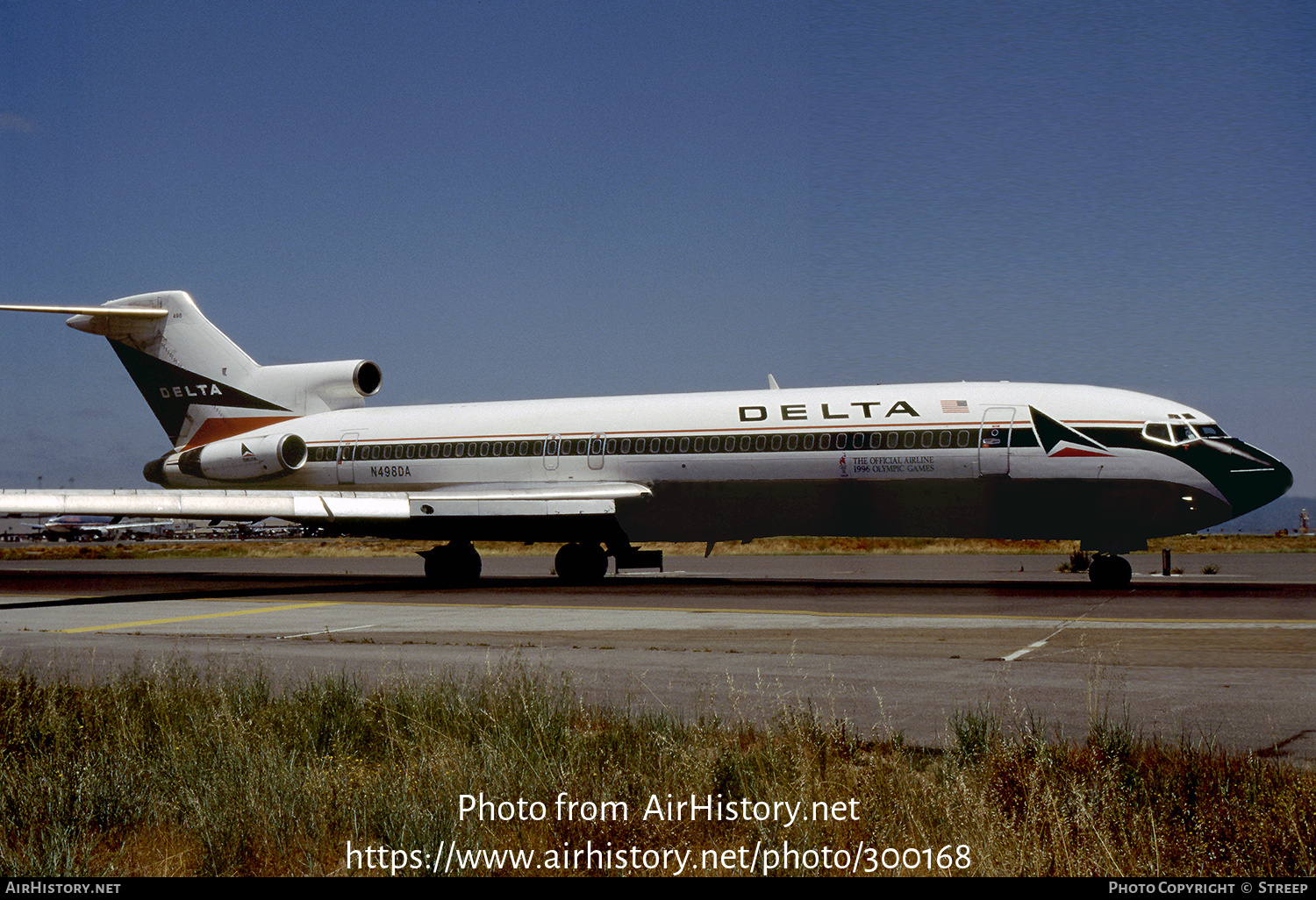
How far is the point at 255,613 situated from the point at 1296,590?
19059mm

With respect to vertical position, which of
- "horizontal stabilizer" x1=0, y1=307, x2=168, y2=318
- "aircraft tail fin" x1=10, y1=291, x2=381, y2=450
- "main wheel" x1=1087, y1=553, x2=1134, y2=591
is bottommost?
"main wheel" x1=1087, y1=553, x2=1134, y2=591

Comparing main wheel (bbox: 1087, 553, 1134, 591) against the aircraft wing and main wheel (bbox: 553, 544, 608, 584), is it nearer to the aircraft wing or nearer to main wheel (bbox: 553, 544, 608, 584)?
the aircraft wing

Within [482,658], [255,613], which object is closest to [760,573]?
[255,613]

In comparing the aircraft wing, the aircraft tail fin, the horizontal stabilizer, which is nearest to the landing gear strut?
the aircraft wing

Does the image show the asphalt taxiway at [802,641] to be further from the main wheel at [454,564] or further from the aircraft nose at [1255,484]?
the aircraft nose at [1255,484]

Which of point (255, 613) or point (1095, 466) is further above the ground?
point (1095, 466)

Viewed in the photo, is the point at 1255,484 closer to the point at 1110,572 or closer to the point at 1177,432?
the point at 1177,432

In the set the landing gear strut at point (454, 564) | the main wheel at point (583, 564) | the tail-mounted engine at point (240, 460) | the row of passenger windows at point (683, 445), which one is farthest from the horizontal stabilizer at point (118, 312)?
the main wheel at point (583, 564)

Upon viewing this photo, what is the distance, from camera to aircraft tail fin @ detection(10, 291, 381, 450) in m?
31.9

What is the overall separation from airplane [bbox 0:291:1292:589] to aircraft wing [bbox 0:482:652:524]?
5 cm

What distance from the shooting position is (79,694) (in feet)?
33.0
